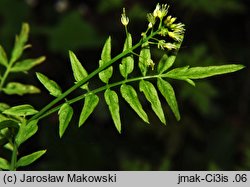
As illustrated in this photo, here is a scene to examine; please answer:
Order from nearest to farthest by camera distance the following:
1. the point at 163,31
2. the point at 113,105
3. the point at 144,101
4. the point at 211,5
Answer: the point at 163,31
the point at 113,105
the point at 144,101
the point at 211,5

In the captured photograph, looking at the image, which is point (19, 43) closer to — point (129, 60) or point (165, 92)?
point (129, 60)

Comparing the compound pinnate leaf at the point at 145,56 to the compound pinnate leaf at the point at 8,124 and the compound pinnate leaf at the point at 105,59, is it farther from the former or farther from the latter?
the compound pinnate leaf at the point at 8,124

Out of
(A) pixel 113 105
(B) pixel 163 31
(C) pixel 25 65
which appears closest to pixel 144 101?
(C) pixel 25 65

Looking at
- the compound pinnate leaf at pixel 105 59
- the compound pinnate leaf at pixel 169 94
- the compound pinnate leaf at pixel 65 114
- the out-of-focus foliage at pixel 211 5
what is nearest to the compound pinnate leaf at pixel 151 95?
the compound pinnate leaf at pixel 169 94

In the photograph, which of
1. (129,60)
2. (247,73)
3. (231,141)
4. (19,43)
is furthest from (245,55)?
(129,60)

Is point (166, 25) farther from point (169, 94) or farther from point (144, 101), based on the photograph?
point (144, 101)
